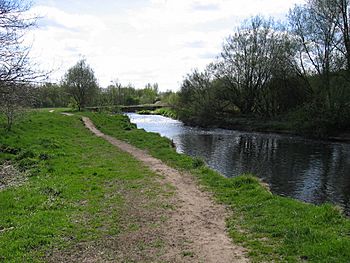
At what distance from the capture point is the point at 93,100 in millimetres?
62781

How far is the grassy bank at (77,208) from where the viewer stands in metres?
7.65

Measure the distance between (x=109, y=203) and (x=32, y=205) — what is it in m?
2.18

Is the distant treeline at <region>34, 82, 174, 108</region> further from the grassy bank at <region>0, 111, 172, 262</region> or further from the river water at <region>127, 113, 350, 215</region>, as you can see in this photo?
the grassy bank at <region>0, 111, 172, 262</region>

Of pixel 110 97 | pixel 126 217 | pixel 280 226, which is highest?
pixel 110 97

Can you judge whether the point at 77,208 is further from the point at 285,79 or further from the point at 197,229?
the point at 285,79

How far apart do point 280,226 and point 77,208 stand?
18.0ft

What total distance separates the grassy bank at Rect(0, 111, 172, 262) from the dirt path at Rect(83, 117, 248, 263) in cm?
39

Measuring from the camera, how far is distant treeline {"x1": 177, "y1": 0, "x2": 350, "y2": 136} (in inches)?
1470

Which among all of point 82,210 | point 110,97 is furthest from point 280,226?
point 110,97

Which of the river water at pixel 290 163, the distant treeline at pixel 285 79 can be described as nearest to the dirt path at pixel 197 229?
the river water at pixel 290 163

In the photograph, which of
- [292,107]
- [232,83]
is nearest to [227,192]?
[292,107]

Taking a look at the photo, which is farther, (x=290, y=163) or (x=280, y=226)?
(x=290, y=163)

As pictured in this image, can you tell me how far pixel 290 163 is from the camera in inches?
930

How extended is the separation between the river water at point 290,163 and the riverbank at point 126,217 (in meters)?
3.98
